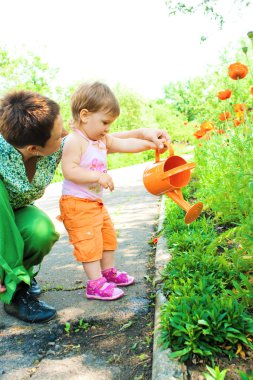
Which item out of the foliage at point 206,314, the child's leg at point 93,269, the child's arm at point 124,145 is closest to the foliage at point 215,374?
the foliage at point 206,314

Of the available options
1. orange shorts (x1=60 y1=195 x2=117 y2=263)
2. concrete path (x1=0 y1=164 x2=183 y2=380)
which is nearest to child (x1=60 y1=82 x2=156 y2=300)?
orange shorts (x1=60 y1=195 x2=117 y2=263)

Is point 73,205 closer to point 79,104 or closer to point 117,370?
point 79,104

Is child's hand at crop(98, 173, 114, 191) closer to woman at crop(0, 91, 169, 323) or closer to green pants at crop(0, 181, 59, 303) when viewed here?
woman at crop(0, 91, 169, 323)

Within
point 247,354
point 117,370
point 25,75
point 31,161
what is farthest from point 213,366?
point 25,75

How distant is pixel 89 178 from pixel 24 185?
34 centimetres

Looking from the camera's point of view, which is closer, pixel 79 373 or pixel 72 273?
pixel 79 373

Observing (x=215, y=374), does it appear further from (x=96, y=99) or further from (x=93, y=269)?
(x=96, y=99)

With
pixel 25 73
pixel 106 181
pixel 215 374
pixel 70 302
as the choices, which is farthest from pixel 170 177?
pixel 25 73

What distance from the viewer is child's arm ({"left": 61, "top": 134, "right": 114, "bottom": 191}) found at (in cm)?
209

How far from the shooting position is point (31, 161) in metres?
2.11

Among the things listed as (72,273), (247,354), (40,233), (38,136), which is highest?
(38,136)

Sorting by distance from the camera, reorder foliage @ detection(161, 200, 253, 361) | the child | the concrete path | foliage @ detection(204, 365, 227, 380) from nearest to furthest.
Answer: foliage @ detection(204, 365, 227, 380), foliage @ detection(161, 200, 253, 361), the concrete path, the child

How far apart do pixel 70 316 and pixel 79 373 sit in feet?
1.67

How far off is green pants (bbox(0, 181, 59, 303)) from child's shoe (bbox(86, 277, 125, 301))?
1.09 ft
